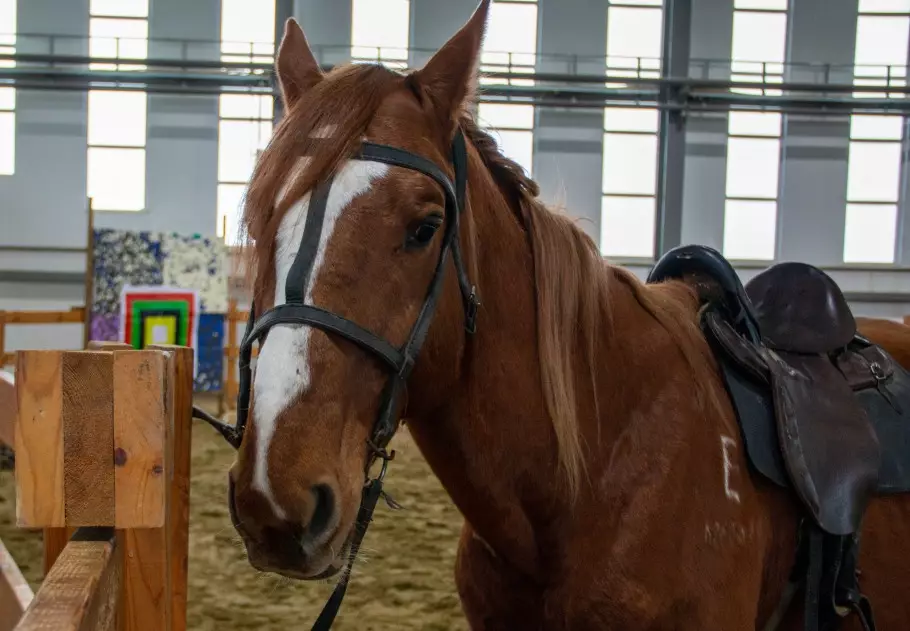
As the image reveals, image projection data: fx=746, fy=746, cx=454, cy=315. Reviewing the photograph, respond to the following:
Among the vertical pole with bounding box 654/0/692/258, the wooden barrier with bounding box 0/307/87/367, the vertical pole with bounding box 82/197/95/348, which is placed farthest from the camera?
the vertical pole with bounding box 654/0/692/258

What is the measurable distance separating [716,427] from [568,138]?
10358 millimetres

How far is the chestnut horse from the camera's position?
3.38ft

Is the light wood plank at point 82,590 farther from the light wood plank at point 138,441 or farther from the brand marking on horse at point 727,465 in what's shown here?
the brand marking on horse at point 727,465

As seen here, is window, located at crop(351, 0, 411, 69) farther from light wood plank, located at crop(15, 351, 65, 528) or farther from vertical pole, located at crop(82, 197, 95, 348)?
light wood plank, located at crop(15, 351, 65, 528)

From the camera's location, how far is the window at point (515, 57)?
1116 cm

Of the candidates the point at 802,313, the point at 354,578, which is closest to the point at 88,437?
the point at 802,313

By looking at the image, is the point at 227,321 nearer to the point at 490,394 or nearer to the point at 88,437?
the point at 490,394

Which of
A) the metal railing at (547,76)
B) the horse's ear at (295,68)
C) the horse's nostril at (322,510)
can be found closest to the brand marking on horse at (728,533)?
the horse's nostril at (322,510)

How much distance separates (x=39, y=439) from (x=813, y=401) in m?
1.43

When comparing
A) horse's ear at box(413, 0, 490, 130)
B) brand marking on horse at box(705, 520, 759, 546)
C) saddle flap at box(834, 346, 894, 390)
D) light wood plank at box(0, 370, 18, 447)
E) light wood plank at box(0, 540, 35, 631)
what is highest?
horse's ear at box(413, 0, 490, 130)

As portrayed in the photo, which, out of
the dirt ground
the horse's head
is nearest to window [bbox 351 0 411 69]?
the dirt ground

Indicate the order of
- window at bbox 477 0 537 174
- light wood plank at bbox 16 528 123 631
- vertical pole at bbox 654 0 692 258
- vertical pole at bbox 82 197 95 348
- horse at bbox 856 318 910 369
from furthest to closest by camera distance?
window at bbox 477 0 537 174 < vertical pole at bbox 654 0 692 258 < vertical pole at bbox 82 197 95 348 < horse at bbox 856 318 910 369 < light wood plank at bbox 16 528 123 631

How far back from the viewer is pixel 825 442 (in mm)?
1523

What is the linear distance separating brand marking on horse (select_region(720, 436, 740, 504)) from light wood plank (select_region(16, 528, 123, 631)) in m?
1.06
